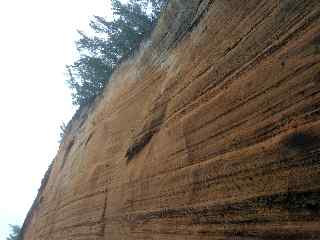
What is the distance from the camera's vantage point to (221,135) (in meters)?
3.24

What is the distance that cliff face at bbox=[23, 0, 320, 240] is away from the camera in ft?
8.02

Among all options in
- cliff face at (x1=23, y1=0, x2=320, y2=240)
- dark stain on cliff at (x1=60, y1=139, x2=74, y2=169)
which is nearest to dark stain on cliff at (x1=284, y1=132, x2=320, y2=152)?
cliff face at (x1=23, y1=0, x2=320, y2=240)

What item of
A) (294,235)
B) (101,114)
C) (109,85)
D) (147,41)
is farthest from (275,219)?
(109,85)

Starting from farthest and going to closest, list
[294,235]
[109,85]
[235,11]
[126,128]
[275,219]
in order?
[109,85] < [126,128] < [235,11] < [275,219] < [294,235]

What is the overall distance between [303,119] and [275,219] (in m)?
0.72

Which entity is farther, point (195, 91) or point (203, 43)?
point (203, 43)

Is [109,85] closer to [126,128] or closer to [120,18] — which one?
[126,128]

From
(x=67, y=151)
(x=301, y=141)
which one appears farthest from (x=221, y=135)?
(x=67, y=151)

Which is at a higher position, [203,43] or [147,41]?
[147,41]

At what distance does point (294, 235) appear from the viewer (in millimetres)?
2260

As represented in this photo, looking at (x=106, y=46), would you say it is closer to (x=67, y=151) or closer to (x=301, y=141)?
(x=67, y=151)

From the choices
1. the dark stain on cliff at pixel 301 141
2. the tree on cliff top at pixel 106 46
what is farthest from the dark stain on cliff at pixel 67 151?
the dark stain on cliff at pixel 301 141

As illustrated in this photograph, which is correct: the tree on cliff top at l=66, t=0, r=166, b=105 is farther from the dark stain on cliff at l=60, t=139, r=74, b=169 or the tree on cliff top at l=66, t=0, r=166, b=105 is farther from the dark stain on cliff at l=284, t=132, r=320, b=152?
the dark stain on cliff at l=284, t=132, r=320, b=152

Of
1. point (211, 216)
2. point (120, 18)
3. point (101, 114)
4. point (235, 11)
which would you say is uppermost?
point (120, 18)
